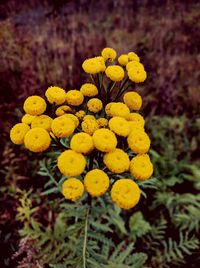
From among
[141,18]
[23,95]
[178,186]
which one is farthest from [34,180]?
[141,18]

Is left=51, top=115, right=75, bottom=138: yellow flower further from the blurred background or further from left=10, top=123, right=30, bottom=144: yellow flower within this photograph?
the blurred background

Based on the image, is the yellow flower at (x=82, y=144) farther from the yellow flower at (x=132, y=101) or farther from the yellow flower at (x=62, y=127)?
the yellow flower at (x=132, y=101)

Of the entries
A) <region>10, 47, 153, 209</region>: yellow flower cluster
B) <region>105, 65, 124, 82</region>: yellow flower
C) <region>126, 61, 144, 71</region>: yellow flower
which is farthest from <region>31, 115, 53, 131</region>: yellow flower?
<region>126, 61, 144, 71</region>: yellow flower

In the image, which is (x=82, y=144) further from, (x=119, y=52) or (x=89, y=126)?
(x=119, y=52)

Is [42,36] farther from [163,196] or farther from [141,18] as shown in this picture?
[163,196]

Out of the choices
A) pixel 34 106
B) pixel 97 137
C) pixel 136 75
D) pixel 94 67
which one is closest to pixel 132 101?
pixel 136 75

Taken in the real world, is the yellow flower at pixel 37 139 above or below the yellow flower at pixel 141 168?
above

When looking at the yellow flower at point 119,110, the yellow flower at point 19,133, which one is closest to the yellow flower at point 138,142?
the yellow flower at point 119,110
